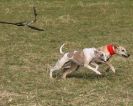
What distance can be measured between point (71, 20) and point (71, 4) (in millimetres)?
4637

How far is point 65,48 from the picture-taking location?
12.9 metres

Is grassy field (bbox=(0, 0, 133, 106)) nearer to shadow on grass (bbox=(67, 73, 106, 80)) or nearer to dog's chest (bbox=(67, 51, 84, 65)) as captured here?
shadow on grass (bbox=(67, 73, 106, 80))

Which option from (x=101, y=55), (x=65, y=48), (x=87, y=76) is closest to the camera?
(x=101, y=55)

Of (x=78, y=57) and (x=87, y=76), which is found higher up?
(x=78, y=57)

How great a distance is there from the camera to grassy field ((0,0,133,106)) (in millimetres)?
7852

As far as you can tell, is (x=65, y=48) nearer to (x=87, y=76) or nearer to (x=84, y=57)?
(x=87, y=76)

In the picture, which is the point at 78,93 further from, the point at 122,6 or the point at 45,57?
the point at 122,6

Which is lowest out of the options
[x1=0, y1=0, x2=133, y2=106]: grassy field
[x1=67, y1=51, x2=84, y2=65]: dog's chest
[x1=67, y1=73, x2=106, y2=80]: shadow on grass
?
[x1=67, y1=73, x2=106, y2=80]: shadow on grass

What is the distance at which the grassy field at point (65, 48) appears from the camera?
7852 millimetres

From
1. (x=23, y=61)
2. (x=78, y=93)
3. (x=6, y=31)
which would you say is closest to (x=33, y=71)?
(x=23, y=61)

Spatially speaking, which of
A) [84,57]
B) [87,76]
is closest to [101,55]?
[84,57]

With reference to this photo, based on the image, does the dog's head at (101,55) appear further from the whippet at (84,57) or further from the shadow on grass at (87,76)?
the shadow on grass at (87,76)

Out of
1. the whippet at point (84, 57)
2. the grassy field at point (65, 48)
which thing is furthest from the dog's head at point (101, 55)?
the grassy field at point (65, 48)

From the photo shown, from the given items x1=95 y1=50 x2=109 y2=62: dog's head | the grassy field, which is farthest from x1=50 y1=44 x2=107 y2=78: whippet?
the grassy field
